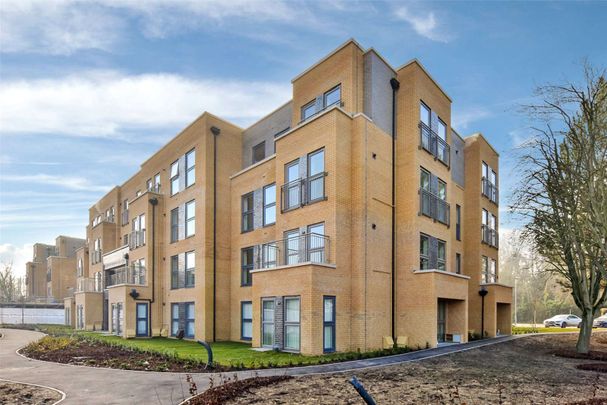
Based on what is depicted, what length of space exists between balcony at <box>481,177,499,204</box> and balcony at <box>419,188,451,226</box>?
5.60 metres

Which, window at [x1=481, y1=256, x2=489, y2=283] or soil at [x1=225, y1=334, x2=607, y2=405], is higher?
window at [x1=481, y1=256, x2=489, y2=283]

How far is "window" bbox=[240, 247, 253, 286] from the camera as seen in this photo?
2184cm

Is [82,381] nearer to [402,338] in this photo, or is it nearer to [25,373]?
[25,373]

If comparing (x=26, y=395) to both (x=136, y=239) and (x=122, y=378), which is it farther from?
(x=136, y=239)

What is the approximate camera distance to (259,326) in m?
17.2

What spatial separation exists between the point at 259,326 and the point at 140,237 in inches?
564

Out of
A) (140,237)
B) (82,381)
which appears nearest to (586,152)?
(82,381)

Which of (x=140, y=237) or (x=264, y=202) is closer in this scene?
(x=264, y=202)

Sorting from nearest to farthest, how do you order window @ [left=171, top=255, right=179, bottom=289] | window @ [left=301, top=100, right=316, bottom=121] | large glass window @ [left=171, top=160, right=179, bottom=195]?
window @ [left=301, top=100, right=316, bottom=121] < window @ [left=171, top=255, right=179, bottom=289] < large glass window @ [left=171, top=160, right=179, bottom=195]

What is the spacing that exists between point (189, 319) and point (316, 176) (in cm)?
1165

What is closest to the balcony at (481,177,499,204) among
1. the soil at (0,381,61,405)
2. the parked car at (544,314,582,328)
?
the parked car at (544,314,582,328)

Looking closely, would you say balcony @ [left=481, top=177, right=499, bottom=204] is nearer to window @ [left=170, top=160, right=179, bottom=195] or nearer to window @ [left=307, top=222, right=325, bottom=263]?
window @ [left=307, top=222, right=325, bottom=263]

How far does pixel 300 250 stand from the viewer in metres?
17.0

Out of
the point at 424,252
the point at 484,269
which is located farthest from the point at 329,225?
the point at 484,269
